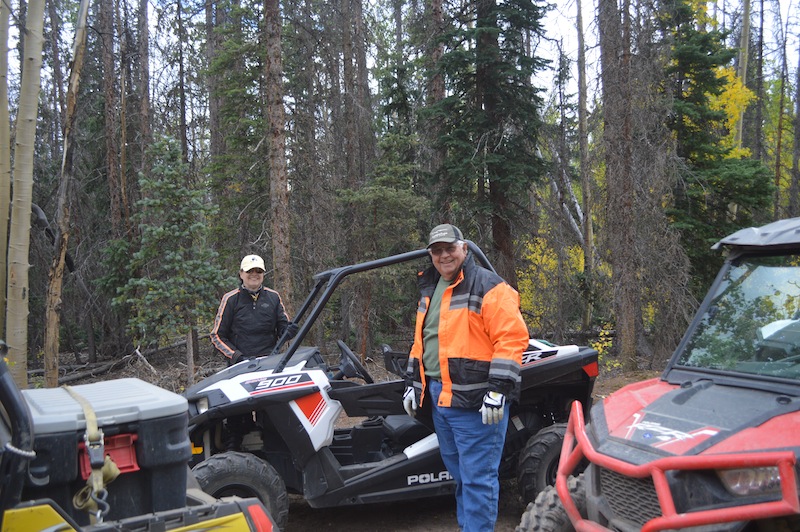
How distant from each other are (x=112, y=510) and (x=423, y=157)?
1471cm

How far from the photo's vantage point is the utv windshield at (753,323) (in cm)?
330

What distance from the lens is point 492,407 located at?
376 centimetres

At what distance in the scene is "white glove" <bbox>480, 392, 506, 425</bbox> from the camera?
3.74m

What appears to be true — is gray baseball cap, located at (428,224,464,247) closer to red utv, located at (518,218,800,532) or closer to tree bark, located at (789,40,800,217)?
red utv, located at (518,218,800,532)

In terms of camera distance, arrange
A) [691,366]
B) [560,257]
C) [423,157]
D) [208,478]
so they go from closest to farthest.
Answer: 1. [691,366]
2. [208,478]
3. [560,257]
4. [423,157]

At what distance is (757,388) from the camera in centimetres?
313

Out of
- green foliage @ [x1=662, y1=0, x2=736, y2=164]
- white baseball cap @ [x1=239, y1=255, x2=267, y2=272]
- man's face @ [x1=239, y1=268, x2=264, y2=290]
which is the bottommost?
man's face @ [x1=239, y1=268, x2=264, y2=290]

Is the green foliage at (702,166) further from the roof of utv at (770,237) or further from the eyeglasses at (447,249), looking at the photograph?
the eyeglasses at (447,249)

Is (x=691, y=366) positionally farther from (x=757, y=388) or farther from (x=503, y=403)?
(x=503, y=403)

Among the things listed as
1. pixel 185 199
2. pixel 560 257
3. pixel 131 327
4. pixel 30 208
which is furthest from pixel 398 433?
pixel 560 257

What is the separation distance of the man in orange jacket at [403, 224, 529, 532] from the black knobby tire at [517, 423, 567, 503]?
0.90 metres

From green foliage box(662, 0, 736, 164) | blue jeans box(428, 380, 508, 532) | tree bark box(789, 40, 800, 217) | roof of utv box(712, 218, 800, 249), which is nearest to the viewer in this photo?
roof of utv box(712, 218, 800, 249)

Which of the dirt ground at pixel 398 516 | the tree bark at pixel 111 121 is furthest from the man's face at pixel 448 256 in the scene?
the tree bark at pixel 111 121

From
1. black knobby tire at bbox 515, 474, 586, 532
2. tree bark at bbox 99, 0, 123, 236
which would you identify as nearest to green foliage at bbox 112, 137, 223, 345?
tree bark at bbox 99, 0, 123, 236
